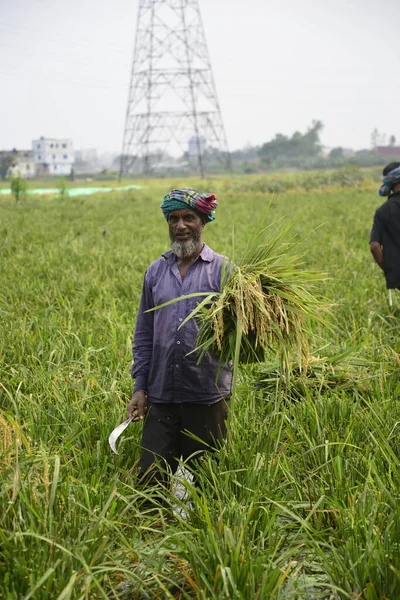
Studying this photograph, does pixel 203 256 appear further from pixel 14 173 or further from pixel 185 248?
pixel 14 173

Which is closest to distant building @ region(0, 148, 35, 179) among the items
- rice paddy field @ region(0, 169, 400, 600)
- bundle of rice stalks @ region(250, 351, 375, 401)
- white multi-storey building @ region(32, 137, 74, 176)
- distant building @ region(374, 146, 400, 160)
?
white multi-storey building @ region(32, 137, 74, 176)

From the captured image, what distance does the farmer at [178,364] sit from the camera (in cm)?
275

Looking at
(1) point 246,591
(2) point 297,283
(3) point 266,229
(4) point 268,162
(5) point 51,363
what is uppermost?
(4) point 268,162

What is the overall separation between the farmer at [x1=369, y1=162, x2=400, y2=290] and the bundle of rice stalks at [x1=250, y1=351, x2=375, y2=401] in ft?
3.67

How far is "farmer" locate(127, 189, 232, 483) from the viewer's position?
2750mm

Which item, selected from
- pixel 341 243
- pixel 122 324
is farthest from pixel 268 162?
pixel 122 324

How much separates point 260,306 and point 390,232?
2.68 m

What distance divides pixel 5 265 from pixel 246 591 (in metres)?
6.46

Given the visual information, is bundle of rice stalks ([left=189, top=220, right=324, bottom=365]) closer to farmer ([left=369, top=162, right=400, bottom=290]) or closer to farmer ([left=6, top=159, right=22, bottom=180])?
farmer ([left=369, top=162, right=400, bottom=290])

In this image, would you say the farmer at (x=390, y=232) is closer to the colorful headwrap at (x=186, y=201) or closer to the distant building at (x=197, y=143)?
the colorful headwrap at (x=186, y=201)

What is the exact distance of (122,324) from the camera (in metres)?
5.05

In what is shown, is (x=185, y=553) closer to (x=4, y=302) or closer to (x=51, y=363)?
(x=51, y=363)

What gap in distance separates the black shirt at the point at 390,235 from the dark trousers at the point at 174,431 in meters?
2.41

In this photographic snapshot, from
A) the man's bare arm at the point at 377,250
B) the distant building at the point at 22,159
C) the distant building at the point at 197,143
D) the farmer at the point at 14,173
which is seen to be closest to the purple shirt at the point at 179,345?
the man's bare arm at the point at 377,250
